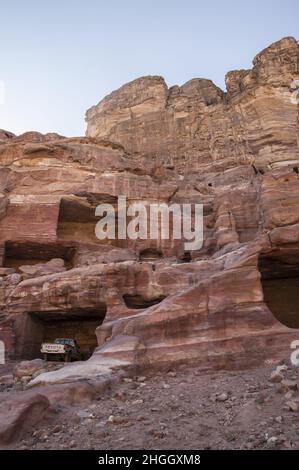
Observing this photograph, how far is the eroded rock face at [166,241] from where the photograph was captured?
1225 cm

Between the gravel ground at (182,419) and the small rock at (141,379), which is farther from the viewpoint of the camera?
the small rock at (141,379)

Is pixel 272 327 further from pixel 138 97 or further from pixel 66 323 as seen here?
pixel 138 97

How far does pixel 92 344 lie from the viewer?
70.1ft

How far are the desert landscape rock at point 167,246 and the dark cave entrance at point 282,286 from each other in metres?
0.05

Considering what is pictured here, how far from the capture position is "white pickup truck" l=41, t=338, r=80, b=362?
55.4 ft

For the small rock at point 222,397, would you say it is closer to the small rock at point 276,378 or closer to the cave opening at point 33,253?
the small rock at point 276,378

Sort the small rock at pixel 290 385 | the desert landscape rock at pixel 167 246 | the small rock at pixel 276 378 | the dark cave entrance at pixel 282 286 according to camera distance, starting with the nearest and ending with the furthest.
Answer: the small rock at pixel 290 385
the small rock at pixel 276 378
the desert landscape rock at pixel 167 246
the dark cave entrance at pixel 282 286
